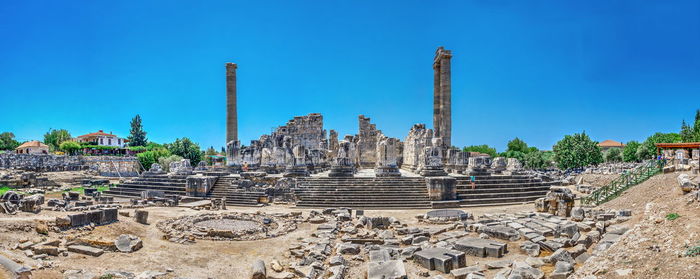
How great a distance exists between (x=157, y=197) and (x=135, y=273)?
11106mm

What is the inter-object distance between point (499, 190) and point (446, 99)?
11.9 meters

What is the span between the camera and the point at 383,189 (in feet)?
57.1

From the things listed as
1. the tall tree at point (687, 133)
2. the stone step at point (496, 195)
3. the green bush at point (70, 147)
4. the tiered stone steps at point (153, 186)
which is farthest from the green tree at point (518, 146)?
the green bush at point (70, 147)

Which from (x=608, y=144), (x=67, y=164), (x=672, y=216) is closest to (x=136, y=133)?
(x=67, y=164)

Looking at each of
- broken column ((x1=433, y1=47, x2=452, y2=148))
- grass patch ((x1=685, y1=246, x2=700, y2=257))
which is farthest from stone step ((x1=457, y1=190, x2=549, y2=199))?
grass patch ((x1=685, y1=246, x2=700, y2=257))

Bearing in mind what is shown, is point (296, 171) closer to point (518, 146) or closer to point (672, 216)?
point (672, 216)

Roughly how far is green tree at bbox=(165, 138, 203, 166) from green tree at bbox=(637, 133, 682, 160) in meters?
53.2

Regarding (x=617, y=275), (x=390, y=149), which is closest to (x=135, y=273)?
(x=617, y=275)

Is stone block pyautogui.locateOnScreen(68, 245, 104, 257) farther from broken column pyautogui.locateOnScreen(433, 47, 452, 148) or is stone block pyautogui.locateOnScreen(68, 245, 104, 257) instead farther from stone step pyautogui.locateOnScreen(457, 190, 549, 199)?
broken column pyautogui.locateOnScreen(433, 47, 452, 148)

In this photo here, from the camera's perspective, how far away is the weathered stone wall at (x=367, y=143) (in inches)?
1351

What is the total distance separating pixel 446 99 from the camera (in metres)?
28.7

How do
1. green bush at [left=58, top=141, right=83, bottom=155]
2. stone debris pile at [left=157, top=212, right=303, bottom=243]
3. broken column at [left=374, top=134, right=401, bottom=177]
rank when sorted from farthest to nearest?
green bush at [left=58, top=141, right=83, bottom=155] < broken column at [left=374, top=134, right=401, bottom=177] < stone debris pile at [left=157, top=212, right=303, bottom=243]

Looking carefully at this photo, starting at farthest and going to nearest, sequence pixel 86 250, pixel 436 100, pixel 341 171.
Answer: pixel 436 100 → pixel 341 171 → pixel 86 250

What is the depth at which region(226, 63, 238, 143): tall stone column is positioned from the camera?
2973cm
